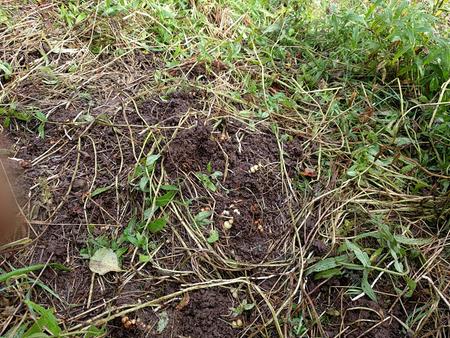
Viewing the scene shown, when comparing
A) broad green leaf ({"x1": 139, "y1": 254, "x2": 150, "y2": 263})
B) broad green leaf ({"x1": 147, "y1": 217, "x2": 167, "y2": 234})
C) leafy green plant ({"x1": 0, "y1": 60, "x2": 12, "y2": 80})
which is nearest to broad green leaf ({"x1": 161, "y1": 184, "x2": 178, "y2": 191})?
broad green leaf ({"x1": 147, "y1": 217, "x2": 167, "y2": 234})

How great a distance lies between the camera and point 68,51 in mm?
2104

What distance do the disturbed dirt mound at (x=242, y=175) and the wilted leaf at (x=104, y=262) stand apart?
35cm

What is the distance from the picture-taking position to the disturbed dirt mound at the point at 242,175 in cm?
155

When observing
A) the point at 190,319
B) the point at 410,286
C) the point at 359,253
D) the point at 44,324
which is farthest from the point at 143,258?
Result: the point at 410,286

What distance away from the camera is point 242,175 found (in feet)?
5.52

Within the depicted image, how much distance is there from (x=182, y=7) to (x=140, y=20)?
0.26 m

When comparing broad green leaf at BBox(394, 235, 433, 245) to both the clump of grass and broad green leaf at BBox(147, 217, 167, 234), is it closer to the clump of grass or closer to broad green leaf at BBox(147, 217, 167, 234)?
the clump of grass

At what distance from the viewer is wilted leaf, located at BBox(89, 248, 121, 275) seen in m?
1.40

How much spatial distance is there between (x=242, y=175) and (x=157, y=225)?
0.38 m

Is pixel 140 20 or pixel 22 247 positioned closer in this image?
pixel 22 247

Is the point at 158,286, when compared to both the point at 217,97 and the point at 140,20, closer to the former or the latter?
the point at 217,97

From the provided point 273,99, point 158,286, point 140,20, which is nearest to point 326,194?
point 273,99

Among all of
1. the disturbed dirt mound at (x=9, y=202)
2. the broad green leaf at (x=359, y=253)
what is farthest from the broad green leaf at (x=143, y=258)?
the broad green leaf at (x=359, y=253)

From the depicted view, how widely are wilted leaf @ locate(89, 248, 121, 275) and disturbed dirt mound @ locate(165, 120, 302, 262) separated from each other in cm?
35
